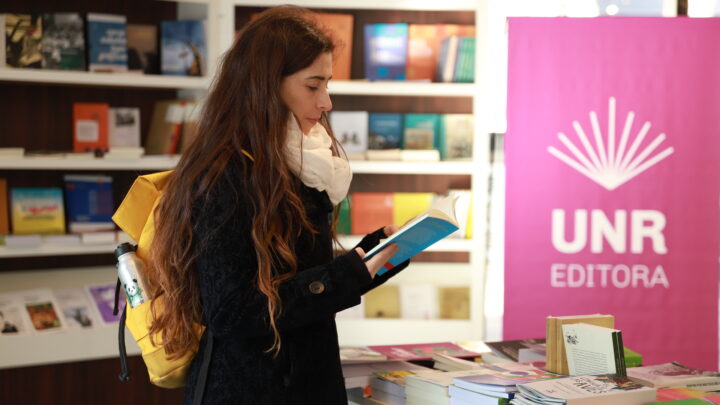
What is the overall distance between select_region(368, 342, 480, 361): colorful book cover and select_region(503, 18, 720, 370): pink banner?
147 centimetres

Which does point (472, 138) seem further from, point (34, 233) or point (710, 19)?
point (34, 233)

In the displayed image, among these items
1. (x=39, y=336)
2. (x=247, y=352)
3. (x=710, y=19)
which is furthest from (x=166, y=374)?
(x=710, y=19)

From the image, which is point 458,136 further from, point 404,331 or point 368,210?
point 404,331

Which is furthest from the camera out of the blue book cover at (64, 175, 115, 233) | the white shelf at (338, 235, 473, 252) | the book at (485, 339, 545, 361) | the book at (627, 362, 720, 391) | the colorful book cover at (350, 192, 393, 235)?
the colorful book cover at (350, 192, 393, 235)

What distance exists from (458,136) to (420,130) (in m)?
0.20

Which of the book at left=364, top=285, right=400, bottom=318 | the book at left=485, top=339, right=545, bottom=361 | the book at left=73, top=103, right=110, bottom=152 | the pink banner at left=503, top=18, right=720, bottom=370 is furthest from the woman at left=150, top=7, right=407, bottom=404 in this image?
the book at left=364, top=285, right=400, bottom=318

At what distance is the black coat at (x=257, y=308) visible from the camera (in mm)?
1500

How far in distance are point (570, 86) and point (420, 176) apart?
3.18 ft

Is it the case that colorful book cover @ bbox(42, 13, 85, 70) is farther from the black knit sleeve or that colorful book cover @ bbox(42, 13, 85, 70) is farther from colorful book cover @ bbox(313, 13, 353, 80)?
the black knit sleeve

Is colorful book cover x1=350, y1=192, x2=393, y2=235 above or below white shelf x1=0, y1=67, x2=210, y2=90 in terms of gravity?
below

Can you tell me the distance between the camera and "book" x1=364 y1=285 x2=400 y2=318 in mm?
4293

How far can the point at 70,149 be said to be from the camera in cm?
414

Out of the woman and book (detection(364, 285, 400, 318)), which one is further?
book (detection(364, 285, 400, 318))

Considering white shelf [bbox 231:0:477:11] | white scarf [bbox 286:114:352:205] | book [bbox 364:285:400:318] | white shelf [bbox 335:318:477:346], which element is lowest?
white shelf [bbox 335:318:477:346]
